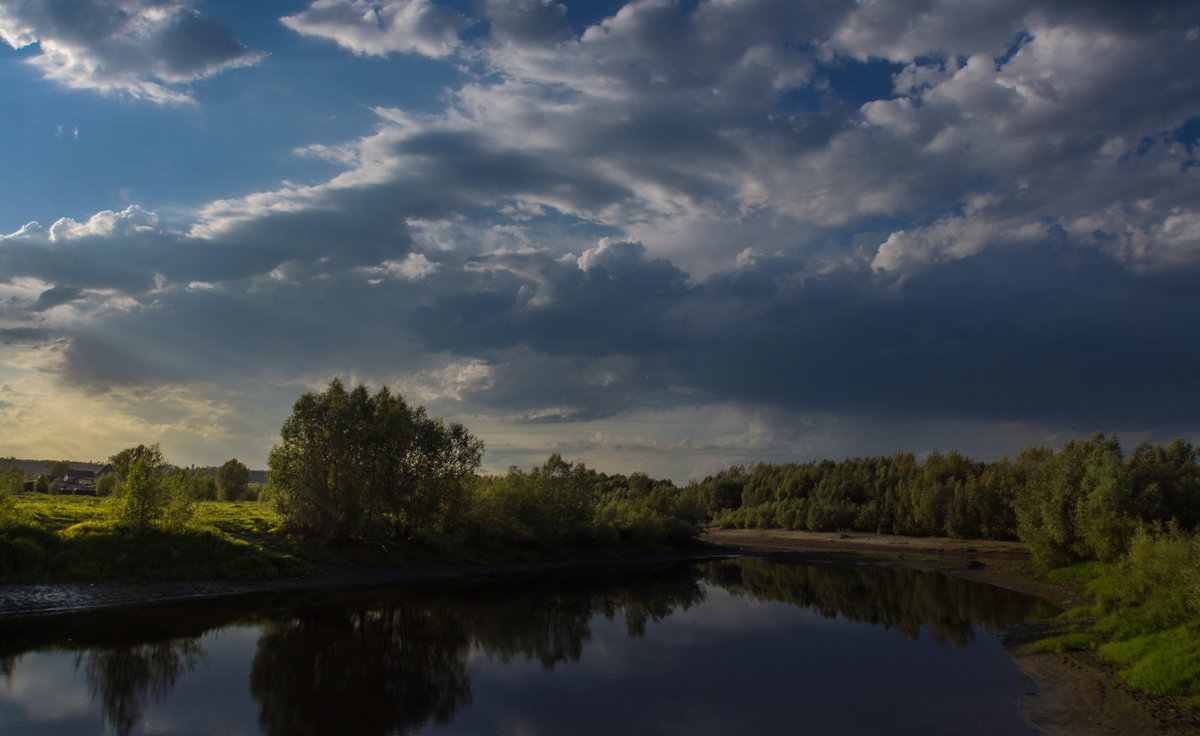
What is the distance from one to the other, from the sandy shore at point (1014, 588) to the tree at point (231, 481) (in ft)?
204

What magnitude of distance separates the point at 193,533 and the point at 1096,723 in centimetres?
4469

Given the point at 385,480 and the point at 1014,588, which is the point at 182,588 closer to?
the point at 385,480

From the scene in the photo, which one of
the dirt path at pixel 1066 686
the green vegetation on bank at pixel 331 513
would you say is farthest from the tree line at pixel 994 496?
the green vegetation on bank at pixel 331 513

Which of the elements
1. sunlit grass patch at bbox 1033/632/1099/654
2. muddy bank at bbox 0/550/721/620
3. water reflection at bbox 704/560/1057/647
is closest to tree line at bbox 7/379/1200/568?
muddy bank at bbox 0/550/721/620

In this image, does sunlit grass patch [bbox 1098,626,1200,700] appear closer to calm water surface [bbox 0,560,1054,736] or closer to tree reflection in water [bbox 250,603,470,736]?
calm water surface [bbox 0,560,1054,736]

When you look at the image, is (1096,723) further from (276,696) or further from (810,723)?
(276,696)

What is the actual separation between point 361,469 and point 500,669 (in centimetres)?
2956

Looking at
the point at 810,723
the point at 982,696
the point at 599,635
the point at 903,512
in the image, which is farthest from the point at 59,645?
the point at 903,512

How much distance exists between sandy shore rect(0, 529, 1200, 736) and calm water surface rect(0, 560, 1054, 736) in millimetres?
1308

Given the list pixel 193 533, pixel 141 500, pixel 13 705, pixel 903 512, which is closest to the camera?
pixel 13 705

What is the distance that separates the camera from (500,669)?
26.5 metres

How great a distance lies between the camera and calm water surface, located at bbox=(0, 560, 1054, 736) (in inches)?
768

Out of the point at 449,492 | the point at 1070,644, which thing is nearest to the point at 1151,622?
the point at 1070,644

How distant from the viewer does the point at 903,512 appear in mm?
108062
